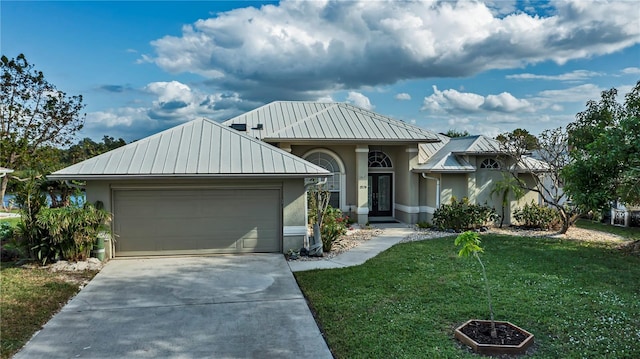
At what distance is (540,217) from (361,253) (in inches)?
334

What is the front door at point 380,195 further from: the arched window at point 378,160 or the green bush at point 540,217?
the green bush at point 540,217

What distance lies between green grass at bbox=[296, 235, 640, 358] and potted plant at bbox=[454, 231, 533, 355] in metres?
0.15

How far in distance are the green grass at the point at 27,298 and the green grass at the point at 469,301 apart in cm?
431

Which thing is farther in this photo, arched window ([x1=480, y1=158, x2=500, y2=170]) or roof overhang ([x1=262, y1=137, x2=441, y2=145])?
arched window ([x1=480, y1=158, x2=500, y2=170])

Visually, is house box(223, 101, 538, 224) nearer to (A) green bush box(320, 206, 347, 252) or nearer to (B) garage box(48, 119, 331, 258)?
(A) green bush box(320, 206, 347, 252)

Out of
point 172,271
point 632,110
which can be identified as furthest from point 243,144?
point 632,110

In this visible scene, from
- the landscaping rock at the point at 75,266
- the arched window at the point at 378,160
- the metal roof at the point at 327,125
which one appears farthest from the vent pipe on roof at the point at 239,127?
the landscaping rock at the point at 75,266

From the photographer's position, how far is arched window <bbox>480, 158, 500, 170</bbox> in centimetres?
1639

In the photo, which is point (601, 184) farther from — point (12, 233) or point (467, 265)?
point (12, 233)

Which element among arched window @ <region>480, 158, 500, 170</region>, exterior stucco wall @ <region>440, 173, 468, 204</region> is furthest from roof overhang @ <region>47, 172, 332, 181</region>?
arched window @ <region>480, 158, 500, 170</region>

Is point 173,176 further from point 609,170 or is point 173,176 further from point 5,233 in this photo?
point 609,170

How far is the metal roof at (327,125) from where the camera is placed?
15.4 meters

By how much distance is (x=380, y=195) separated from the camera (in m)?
17.6

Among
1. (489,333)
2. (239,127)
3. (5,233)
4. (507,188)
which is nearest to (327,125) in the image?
(239,127)
